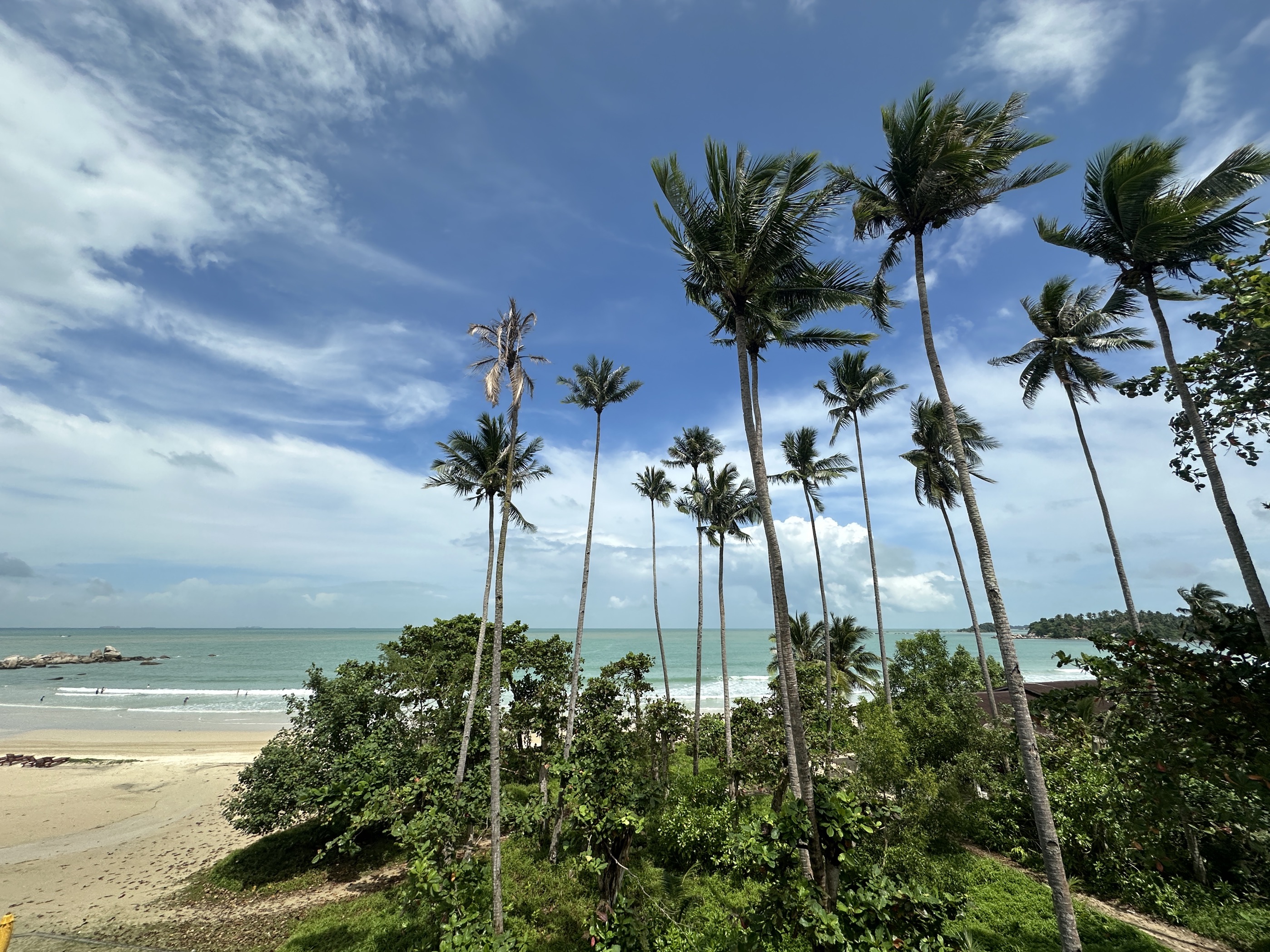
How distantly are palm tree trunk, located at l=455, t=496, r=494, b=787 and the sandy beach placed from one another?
26.3 feet

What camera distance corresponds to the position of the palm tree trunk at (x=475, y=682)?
14812 millimetres

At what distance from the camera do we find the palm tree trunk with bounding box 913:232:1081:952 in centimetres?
664

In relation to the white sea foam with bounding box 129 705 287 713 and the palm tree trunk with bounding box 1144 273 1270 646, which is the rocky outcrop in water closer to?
the white sea foam with bounding box 129 705 287 713

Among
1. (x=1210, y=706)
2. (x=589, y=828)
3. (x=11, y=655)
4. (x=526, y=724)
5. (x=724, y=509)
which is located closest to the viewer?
(x=1210, y=706)

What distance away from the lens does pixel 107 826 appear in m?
19.0

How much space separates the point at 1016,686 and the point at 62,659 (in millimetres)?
128396

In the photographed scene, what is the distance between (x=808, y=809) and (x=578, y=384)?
600 inches

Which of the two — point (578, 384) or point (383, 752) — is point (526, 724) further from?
point (578, 384)

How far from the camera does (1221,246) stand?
942cm

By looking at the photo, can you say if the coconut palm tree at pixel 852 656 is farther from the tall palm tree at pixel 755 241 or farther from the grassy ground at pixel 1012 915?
the tall palm tree at pixel 755 241

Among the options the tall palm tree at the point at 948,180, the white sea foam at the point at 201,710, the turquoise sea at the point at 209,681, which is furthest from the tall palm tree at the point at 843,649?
the white sea foam at the point at 201,710

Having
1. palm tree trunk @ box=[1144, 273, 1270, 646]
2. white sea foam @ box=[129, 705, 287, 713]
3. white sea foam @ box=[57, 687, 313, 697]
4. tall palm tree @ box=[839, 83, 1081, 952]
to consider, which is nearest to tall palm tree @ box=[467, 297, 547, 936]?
tall palm tree @ box=[839, 83, 1081, 952]

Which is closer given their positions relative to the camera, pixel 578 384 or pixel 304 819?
pixel 304 819

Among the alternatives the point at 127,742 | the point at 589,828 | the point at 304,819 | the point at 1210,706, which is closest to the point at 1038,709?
the point at 1210,706
